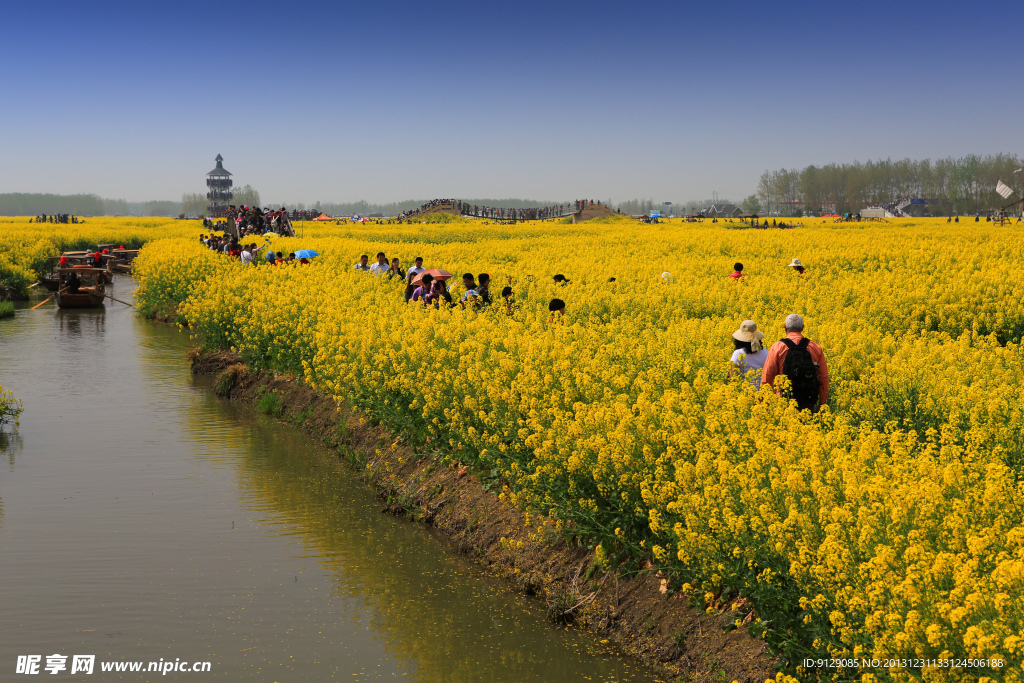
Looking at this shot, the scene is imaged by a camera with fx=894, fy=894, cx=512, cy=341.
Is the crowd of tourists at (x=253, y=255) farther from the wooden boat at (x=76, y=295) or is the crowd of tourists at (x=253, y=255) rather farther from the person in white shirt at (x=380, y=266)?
the wooden boat at (x=76, y=295)

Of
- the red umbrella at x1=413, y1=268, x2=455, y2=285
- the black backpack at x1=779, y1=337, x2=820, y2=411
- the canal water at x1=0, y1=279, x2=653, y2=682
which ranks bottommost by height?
the canal water at x1=0, y1=279, x2=653, y2=682

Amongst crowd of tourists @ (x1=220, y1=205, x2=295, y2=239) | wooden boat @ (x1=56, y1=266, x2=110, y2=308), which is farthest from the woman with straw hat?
crowd of tourists @ (x1=220, y1=205, x2=295, y2=239)

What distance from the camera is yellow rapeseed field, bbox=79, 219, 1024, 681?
17.4 feet

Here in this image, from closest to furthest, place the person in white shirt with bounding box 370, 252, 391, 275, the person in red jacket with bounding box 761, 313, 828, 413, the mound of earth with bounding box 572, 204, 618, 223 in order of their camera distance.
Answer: the person in red jacket with bounding box 761, 313, 828, 413
the person in white shirt with bounding box 370, 252, 391, 275
the mound of earth with bounding box 572, 204, 618, 223

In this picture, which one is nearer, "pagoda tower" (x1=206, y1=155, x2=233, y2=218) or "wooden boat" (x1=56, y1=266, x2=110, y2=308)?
"wooden boat" (x1=56, y1=266, x2=110, y2=308)

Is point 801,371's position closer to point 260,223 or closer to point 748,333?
point 748,333

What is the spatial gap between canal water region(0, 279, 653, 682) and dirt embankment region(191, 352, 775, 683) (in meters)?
0.24

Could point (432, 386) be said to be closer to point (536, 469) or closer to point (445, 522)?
point (445, 522)

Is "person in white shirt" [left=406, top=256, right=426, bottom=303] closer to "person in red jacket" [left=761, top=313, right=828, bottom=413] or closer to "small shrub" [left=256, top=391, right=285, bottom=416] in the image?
"small shrub" [left=256, top=391, right=285, bottom=416]

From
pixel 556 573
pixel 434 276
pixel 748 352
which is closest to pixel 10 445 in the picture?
pixel 434 276

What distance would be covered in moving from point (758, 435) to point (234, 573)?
5.92 meters

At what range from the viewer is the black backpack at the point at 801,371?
8.93m

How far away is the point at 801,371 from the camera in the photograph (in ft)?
29.3

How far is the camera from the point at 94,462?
46.1 feet
